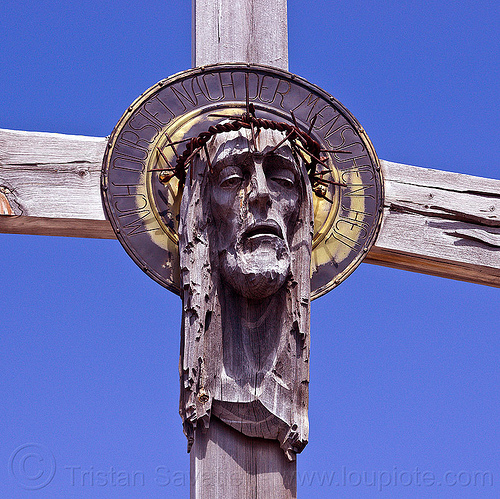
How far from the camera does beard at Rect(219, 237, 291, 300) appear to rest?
10.7ft

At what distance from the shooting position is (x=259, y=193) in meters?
3.31

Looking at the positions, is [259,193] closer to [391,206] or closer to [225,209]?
[225,209]

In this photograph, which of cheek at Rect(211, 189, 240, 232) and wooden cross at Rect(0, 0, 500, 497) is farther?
wooden cross at Rect(0, 0, 500, 497)

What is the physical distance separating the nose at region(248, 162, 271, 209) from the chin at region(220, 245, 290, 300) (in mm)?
136

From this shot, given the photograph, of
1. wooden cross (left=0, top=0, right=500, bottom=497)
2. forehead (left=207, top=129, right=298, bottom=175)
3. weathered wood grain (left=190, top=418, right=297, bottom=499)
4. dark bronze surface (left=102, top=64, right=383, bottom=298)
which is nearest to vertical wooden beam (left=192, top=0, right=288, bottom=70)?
wooden cross (left=0, top=0, right=500, bottom=497)

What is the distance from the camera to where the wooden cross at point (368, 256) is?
361 centimetres

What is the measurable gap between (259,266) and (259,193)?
0.22 m

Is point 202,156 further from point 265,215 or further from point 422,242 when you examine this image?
point 422,242

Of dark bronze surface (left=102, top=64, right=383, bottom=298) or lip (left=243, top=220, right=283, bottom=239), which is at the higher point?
dark bronze surface (left=102, top=64, right=383, bottom=298)

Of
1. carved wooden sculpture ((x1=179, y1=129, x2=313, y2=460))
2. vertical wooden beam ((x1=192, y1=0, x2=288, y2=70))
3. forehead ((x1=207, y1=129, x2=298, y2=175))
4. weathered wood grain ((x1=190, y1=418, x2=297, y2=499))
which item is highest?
vertical wooden beam ((x1=192, y1=0, x2=288, y2=70))

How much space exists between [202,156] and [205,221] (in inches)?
8.3

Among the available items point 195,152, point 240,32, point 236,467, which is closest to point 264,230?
point 195,152

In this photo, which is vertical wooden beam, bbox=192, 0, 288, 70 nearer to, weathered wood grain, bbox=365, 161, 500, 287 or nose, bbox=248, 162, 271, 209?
weathered wood grain, bbox=365, 161, 500, 287

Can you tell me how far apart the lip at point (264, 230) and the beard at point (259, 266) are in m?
0.02
